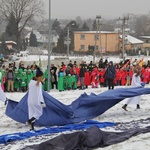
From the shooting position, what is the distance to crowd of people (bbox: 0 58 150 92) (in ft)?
62.4

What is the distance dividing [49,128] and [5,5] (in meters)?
66.4

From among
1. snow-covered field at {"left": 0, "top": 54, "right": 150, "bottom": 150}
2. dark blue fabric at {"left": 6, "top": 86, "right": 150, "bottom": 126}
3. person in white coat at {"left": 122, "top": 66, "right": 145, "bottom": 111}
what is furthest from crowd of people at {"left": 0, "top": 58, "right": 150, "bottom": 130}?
dark blue fabric at {"left": 6, "top": 86, "right": 150, "bottom": 126}

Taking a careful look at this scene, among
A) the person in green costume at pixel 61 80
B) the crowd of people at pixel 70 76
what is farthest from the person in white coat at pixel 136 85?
the person in green costume at pixel 61 80

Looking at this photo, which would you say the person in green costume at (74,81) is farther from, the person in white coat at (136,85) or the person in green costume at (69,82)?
the person in white coat at (136,85)

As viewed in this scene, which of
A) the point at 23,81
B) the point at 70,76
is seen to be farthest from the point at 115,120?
the point at 70,76

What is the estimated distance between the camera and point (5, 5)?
73.6 m

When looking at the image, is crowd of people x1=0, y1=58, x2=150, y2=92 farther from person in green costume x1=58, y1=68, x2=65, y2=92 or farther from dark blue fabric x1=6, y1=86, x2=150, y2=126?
dark blue fabric x1=6, y1=86, x2=150, y2=126

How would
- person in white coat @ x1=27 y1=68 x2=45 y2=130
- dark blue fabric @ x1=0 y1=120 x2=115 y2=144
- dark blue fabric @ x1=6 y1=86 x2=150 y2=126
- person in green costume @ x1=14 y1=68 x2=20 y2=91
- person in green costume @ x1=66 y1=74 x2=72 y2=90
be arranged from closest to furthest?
dark blue fabric @ x1=0 y1=120 x2=115 y2=144 → person in white coat @ x1=27 y1=68 x2=45 y2=130 → dark blue fabric @ x1=6 y1=86 x2=150 y2=126 → person in green costume @ x1=14 y1=68 x2=20 y2=91 → person in green costume @ x1=66 y1=74 x2=72 y2=90

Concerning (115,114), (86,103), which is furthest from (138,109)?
(86,103)

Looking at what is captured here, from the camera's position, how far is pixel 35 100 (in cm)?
1041

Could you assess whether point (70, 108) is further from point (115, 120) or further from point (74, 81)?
point (74, 81)

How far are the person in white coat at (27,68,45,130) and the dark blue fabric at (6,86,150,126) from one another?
1.56 feet

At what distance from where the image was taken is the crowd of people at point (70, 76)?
62.4 ft

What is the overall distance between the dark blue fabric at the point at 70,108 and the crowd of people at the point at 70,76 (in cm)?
666
